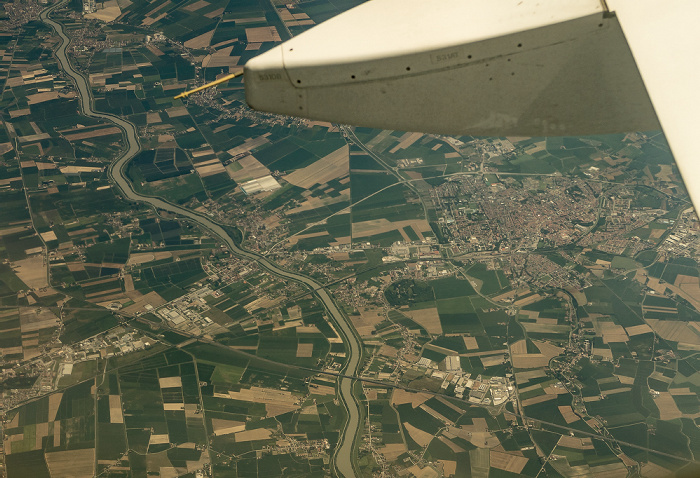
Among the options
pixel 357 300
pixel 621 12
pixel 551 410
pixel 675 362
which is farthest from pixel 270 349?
pixel 621 12

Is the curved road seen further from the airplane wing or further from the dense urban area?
the airplane wing

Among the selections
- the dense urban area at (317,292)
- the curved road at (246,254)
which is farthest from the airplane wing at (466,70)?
the curved road at (246,254)

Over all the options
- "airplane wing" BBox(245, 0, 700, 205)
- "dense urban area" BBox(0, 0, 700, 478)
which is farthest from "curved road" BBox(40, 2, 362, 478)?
"airplane wing" BBox(245, 0, 700, 205)

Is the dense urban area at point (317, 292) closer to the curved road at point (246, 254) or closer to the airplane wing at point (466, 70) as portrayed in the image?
the curved road at point (246, 254)

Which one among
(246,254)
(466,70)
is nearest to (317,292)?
(246,254)

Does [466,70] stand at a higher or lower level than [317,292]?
higher

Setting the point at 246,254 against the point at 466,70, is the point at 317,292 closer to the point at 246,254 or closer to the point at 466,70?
the point at 246,254
